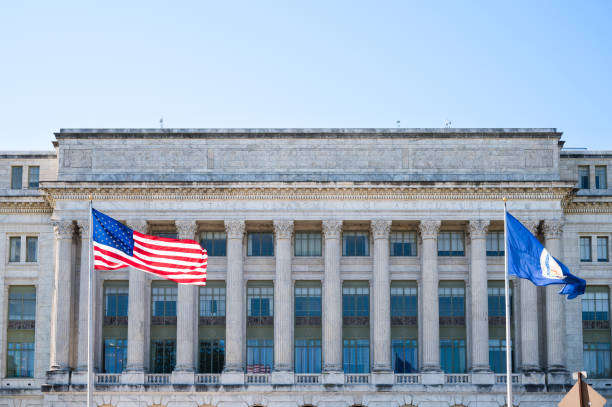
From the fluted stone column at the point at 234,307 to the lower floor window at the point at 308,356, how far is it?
3.85 m

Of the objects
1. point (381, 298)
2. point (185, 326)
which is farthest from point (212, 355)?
point (381, 298)

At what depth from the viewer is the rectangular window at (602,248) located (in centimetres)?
6700

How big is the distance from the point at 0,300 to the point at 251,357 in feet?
59.3

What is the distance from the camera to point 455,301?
2566 inches

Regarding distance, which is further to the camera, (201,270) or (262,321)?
(262,321)

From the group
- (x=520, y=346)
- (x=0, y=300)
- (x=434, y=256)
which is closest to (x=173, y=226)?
(x=0, y=300)

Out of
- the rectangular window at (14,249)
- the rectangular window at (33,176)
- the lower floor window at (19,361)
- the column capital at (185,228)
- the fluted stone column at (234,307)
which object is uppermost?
the rectangular window at (33,176)

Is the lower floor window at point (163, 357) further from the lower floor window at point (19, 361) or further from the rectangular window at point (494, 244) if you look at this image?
the rectangular window at point (494, 244)

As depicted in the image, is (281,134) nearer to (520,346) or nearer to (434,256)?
(434,256)

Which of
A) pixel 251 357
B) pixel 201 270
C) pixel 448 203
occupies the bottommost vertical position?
pixel 251 357

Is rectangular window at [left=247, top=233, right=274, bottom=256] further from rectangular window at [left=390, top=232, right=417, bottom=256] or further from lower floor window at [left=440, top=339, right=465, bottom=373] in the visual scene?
lower floor window at [left=440, top=339, right=465, bottom=373]

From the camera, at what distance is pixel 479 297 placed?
207 ft

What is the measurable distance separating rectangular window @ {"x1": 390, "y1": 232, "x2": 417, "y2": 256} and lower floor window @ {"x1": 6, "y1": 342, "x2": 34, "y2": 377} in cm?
2627

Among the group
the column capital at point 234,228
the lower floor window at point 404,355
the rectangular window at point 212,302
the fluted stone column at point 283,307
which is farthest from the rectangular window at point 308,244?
the lower floor window at point 404,355
